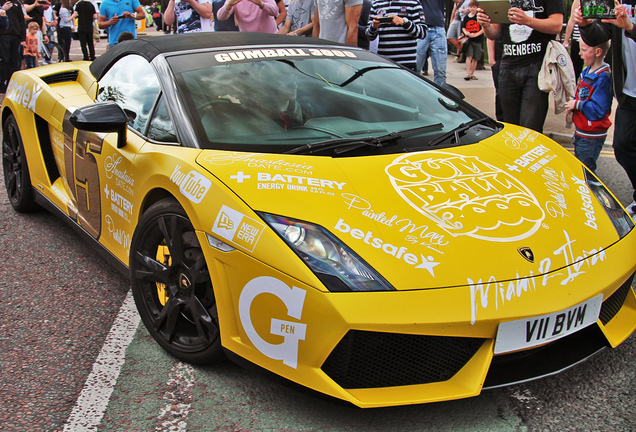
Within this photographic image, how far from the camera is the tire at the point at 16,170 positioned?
4.41 meters

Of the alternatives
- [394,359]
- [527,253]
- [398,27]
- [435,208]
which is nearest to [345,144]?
[435,208]

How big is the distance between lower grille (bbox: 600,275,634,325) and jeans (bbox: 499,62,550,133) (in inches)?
111

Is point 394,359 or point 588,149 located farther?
point 588,149

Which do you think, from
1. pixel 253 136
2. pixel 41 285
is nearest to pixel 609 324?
pixel 253 136

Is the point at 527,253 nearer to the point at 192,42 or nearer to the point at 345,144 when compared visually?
the point at 345,144

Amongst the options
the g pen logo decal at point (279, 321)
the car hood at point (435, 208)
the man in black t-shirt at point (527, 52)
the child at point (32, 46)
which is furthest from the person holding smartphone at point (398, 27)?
the child at point (32, 46)

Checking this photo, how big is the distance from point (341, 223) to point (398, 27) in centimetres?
449

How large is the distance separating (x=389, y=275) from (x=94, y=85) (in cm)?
244

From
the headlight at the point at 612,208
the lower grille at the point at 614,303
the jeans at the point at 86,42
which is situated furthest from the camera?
the jeans at the point at 86,42

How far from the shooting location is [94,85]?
3752 mm

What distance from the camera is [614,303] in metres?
2.47

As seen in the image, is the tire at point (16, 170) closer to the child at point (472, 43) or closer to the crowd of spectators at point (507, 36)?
the crowd of spectators at point (507, 36)

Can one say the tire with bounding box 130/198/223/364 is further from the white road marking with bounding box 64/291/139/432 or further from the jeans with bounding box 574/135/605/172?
the jeans with bounding box 574/135/605/172

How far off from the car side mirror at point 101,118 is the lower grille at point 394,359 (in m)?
1.55
